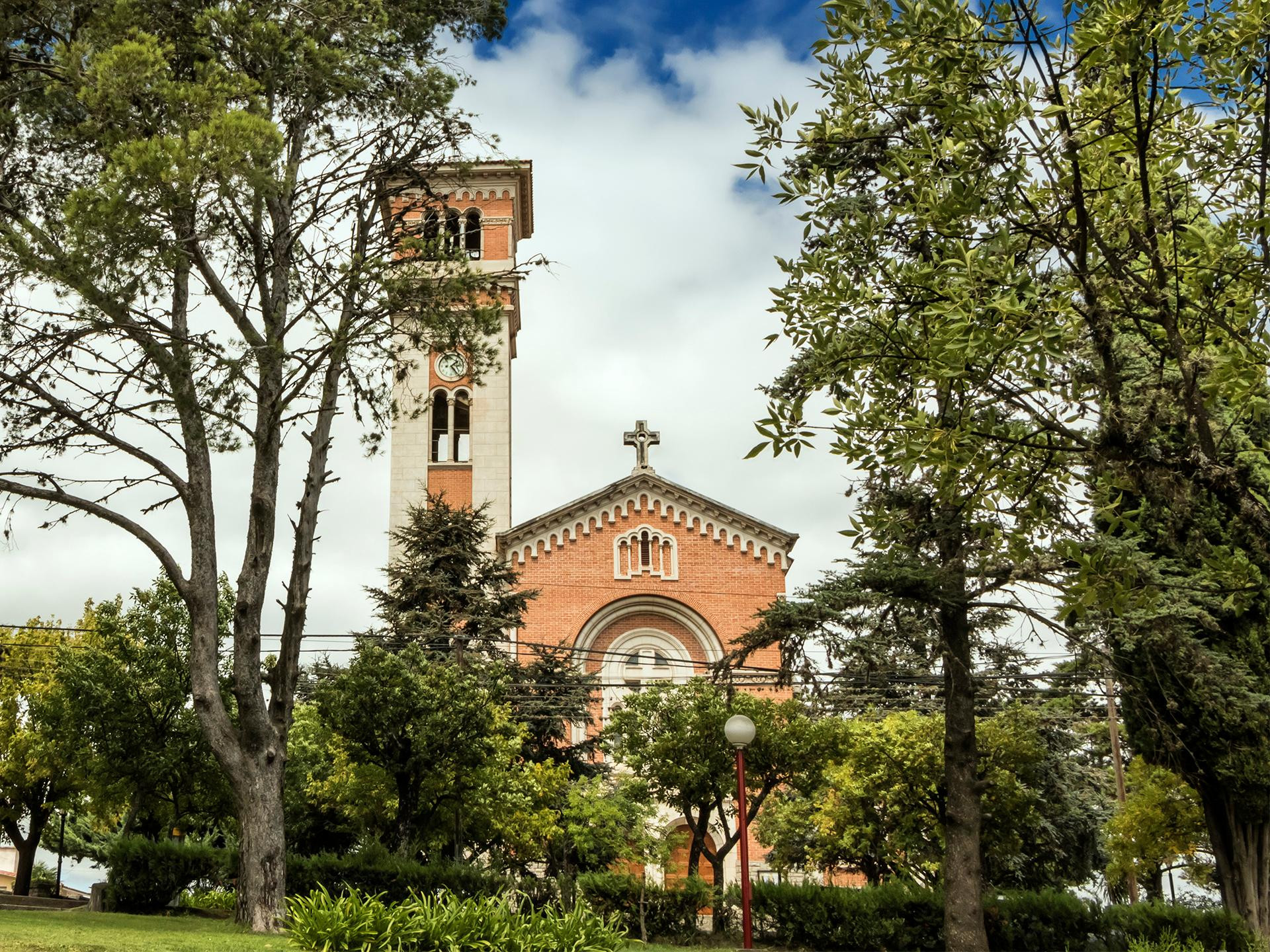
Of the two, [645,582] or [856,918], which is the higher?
[645,582]

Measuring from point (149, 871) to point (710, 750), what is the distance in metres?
10.6

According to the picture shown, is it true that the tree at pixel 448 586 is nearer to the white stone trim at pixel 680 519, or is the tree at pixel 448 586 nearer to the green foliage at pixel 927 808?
the white stone trim at pixel 680 519

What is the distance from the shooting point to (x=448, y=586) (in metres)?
29.8

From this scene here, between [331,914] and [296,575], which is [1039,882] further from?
[331,914]

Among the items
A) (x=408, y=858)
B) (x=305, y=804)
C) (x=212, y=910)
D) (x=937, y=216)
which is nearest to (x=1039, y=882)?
(x=408, y=858)

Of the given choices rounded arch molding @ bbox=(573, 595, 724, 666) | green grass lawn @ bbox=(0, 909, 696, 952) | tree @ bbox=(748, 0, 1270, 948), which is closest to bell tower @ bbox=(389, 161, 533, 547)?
rounded arch molding @ bbox=(573, 595, 724, 666)

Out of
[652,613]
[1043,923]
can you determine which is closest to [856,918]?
[1043,923]

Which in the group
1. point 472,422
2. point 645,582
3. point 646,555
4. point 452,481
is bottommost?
point 645,582

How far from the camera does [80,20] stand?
13797mm

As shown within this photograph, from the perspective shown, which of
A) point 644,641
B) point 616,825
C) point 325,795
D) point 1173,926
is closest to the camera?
point 1173,926

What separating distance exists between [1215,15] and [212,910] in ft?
62.5

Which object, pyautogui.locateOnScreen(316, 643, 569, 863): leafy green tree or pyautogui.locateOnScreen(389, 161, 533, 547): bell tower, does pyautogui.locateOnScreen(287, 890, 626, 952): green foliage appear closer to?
pyautogui.locateOnScreen(316, 643, 569, 863): leafy green tree

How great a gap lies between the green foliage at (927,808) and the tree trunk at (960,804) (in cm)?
539

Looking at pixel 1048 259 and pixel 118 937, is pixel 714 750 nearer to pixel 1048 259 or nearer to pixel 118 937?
pixel 118 937
